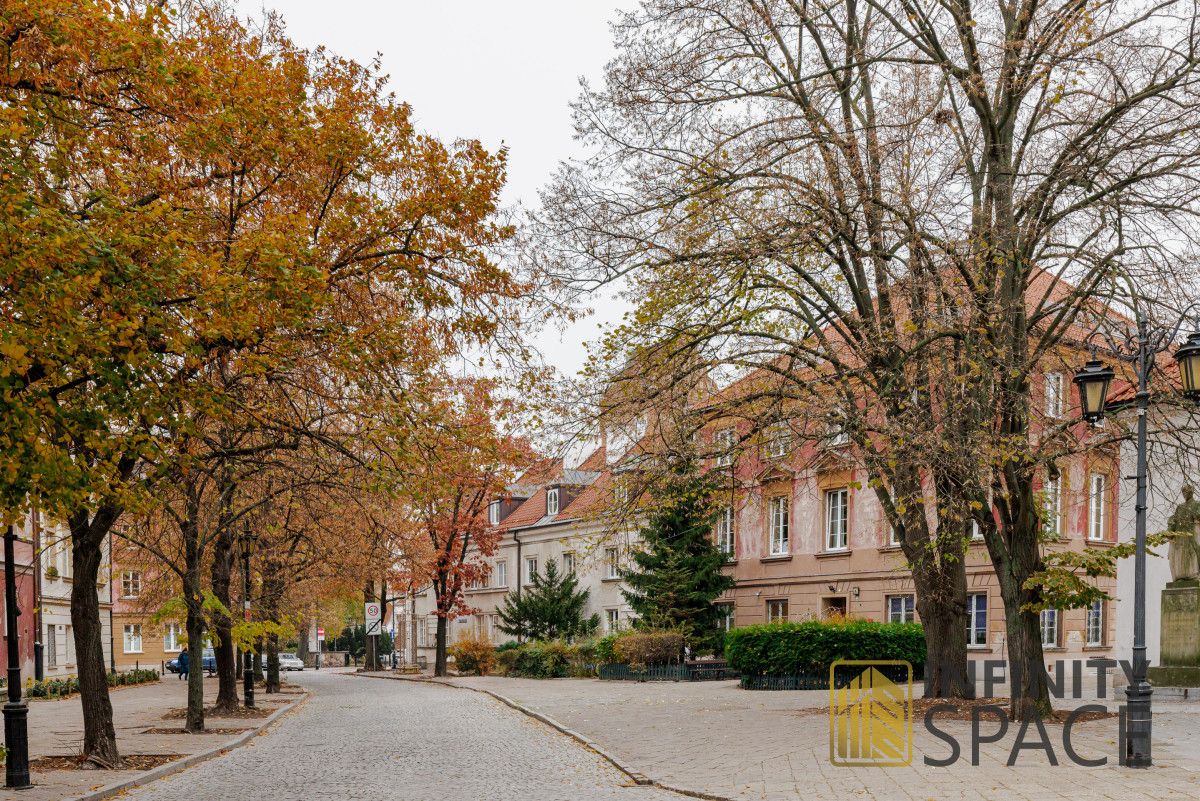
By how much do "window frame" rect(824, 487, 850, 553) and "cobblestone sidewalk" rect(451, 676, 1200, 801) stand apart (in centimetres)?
1363

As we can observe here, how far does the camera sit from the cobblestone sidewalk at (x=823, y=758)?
36.2 ft

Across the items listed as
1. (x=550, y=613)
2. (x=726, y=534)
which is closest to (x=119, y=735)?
(x=726, y=534)

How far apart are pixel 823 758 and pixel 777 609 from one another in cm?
2571

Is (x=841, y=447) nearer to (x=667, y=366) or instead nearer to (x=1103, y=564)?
(x=667, y=366)

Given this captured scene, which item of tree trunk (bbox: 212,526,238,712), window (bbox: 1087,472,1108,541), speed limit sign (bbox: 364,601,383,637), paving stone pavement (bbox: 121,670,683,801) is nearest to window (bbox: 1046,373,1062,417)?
paving stone pavement (bbox: 121,670,683,801)

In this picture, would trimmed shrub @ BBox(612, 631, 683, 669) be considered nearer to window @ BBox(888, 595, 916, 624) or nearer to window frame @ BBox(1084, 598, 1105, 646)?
window @ BBox(888, 595, 916, 624)

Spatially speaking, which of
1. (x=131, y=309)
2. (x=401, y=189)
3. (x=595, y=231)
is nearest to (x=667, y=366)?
(x=595, y=231)

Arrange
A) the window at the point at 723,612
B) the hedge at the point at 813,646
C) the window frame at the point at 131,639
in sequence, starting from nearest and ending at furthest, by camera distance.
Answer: the hedge at the point at 813,646 < the window at the point at 723,612 < the window frame at the point at 131,639

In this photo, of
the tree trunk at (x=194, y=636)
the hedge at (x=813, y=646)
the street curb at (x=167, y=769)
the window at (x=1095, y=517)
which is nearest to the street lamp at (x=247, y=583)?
the street curb at (x=167, y=769)

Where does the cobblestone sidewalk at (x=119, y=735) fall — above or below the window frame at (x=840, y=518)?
below

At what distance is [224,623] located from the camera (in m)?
22.3

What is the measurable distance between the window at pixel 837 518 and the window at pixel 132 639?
41.0 metres

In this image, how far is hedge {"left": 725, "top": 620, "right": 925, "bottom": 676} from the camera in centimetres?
2897

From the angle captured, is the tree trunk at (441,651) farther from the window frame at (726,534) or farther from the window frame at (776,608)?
the window frame at (776,608)
